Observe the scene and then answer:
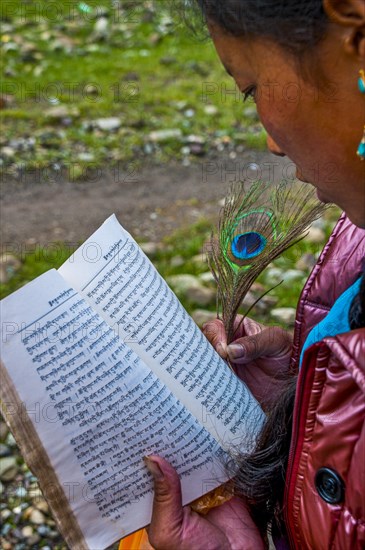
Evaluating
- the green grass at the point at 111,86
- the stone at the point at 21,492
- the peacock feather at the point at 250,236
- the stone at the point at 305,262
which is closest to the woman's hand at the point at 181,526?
the peacock feather at the point at 250,236

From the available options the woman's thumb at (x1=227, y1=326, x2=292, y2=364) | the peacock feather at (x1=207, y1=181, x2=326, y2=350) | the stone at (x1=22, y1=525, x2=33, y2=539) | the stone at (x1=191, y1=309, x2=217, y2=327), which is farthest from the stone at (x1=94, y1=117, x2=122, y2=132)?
the woman's thumb at (x1=227, y1=326, x2=292, y2=364)

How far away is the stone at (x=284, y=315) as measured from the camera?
3.08 metres

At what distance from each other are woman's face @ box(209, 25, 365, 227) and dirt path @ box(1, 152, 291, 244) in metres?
2.53

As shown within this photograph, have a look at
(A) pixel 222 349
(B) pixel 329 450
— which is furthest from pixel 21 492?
(B) pixel 329 450

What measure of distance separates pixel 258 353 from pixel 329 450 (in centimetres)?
56

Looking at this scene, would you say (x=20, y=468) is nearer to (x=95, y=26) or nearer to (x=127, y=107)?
(x=127, y=107)

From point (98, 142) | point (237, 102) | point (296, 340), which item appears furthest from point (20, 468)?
point (237, 102)

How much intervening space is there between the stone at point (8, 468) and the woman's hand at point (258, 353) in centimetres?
106

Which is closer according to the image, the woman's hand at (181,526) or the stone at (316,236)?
the woman's hand at (181,526)

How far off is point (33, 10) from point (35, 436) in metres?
5.60

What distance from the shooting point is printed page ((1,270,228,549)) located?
1254 mm

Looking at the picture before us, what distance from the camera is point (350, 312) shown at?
4.21ft

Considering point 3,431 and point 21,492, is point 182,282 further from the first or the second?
point 21,492

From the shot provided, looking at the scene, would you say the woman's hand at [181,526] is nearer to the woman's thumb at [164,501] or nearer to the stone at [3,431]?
the woman's thumb at [164,501]
